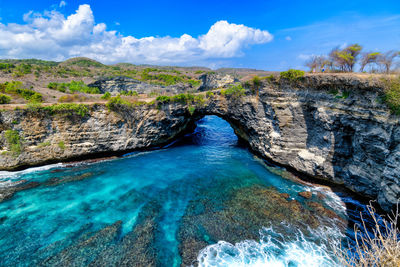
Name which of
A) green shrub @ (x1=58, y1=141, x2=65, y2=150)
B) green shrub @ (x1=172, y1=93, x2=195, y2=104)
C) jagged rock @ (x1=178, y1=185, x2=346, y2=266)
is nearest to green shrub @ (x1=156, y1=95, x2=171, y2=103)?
green shrub @ (x1=172, y1=93, x2=195, y2=104)

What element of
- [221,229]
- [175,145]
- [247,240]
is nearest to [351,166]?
[247,240]

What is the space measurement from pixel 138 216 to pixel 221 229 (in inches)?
241

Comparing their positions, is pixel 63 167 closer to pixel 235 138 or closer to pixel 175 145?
pixel 175 145

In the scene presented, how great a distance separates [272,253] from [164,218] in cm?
738

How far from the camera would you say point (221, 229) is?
11.9 metres

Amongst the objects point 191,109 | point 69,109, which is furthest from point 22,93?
point 191,109

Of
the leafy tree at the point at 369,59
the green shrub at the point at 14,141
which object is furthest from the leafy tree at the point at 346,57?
the green shrub at the point at 14,141

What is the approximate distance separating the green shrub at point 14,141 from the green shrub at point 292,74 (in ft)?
94.0

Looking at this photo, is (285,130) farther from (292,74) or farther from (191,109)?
(191,109)

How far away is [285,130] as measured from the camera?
1917 cm

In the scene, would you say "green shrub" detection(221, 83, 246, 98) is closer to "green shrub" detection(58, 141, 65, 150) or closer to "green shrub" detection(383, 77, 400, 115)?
"green shrub" detection(383, 77, 400, 115)

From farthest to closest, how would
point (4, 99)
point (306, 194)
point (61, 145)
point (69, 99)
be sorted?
point (69, 99) → point (61, 145) → point (4, 99) → point (306, 194)

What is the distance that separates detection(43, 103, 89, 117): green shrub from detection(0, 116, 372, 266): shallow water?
250 inches

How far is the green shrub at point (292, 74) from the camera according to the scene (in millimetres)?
17203
